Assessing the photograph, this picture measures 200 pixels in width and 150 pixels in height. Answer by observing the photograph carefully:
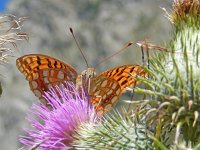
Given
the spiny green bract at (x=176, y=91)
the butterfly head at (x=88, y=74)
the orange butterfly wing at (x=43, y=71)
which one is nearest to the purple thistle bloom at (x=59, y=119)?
the butterfly head at (x=88, y=74)

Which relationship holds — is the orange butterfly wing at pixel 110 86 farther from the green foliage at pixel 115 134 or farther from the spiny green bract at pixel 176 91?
the spiny green bract at pixel 176 91

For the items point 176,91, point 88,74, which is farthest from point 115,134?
point 88,74

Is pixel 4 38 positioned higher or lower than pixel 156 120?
higher

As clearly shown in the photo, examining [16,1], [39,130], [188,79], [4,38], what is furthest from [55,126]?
[16,1]

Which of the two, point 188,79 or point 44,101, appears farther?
point 44,101

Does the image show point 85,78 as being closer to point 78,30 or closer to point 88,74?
point 88,74

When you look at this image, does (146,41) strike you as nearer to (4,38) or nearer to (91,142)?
(91,142)

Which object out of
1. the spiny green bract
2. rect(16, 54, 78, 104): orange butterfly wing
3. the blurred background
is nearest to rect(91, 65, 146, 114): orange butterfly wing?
rect(16, 54, 78, 104): orange butterfly wing

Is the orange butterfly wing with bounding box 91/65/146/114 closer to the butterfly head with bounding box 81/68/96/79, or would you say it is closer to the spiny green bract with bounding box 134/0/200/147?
the butterfly head with bounding box 81/68/96/79
